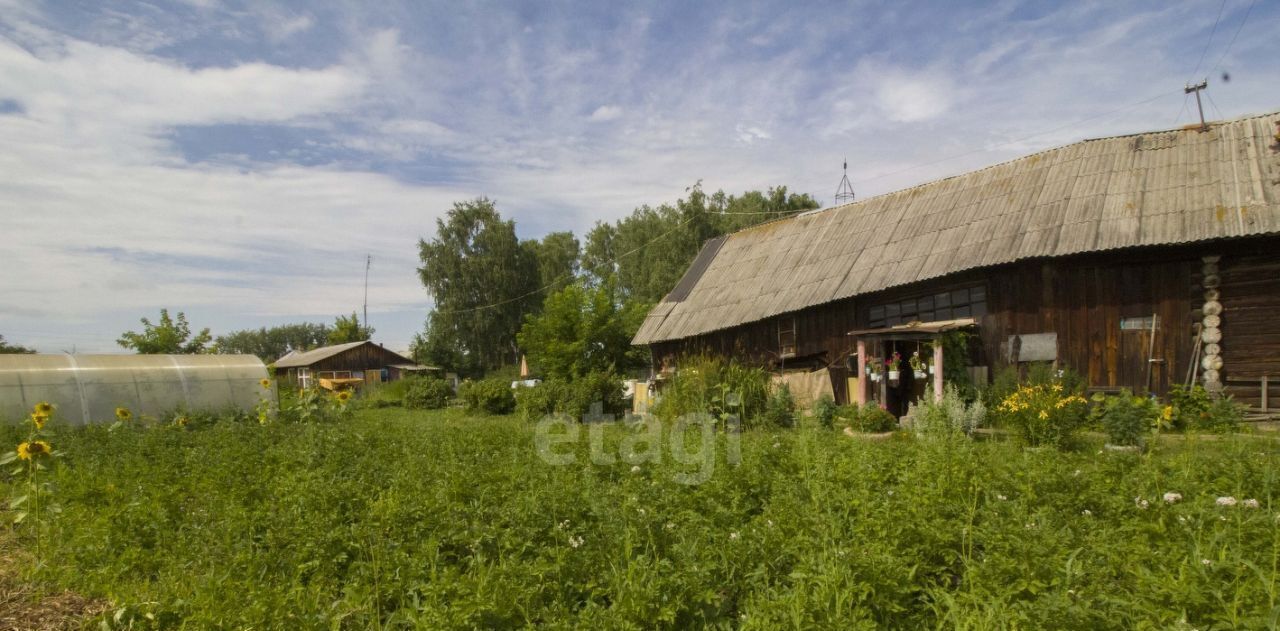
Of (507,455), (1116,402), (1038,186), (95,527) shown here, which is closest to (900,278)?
(1038,186)

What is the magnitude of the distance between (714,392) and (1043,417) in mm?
5995

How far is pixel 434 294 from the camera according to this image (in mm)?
43062

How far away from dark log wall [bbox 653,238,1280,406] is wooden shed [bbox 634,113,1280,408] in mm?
21

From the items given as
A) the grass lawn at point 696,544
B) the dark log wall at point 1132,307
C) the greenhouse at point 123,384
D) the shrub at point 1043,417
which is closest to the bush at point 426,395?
the greenhouse at point 123,384

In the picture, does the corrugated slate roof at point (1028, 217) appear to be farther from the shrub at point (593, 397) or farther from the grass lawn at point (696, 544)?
the grass lawn at point (696, 544)

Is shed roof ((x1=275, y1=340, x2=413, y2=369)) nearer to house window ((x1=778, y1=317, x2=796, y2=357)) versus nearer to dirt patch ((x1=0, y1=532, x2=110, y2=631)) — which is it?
house window ((x1=778, y1=317, x2=796, y2=357))

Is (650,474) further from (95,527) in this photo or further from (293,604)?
(95,527)

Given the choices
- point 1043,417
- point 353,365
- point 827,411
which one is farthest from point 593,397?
point 353,365

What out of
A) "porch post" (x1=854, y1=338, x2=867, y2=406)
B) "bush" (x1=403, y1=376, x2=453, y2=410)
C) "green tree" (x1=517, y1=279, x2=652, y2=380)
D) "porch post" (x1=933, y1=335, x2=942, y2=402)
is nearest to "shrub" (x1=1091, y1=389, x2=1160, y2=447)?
"porch post" (x1=933, y1=335, x2=942, y2=402)

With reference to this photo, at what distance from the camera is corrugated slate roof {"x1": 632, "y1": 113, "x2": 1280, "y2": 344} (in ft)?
40.6

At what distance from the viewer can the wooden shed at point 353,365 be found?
4475cm

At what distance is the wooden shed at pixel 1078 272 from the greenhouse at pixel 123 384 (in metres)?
13.5

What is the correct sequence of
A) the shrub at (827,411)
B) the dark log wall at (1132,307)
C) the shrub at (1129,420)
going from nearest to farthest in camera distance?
1. the shrub at (1129,420)
2. the dark log wall at (1132,307)
3. the shrub at (827,411)

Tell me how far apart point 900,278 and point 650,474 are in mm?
11164
